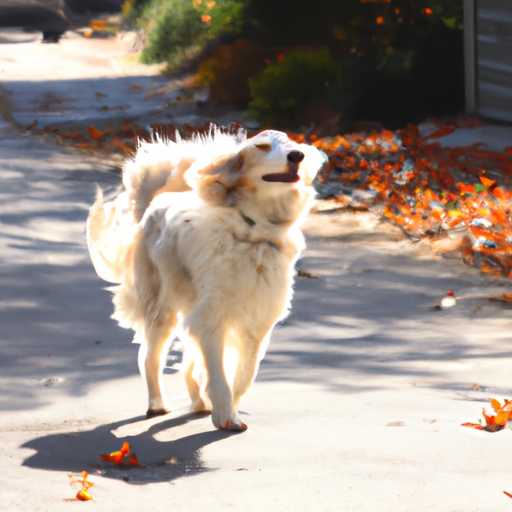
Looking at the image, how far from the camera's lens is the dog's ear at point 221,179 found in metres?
3.79

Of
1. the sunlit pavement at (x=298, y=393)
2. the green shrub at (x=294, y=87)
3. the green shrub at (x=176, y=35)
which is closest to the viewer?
the sunlit pavement at (x=298, y=393)

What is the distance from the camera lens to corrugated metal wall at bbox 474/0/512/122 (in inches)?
545

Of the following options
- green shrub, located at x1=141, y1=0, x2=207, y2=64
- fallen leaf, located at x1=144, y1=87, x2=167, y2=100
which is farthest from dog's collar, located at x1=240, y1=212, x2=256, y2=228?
green shrub, located at x1=141, y1=0, x2=207, y2=64

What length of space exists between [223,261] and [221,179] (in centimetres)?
38

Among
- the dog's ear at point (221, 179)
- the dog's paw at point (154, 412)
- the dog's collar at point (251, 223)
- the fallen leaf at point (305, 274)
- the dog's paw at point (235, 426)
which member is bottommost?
the fallen leaf at point (305, 274)

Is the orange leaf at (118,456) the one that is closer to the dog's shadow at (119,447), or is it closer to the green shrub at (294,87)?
the dog's shadow at (119,447)

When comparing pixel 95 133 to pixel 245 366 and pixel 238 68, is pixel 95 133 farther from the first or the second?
pixel 245 366

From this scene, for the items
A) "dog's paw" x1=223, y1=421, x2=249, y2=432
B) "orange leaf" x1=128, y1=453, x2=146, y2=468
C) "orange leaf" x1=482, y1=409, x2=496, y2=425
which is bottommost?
"dog's paw" x1=223, y1=421, x2=249, y2=432

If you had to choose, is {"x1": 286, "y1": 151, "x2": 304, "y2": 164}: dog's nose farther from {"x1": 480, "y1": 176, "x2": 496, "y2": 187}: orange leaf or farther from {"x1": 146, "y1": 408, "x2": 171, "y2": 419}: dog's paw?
{"x1": 480, "y1": 176, "x2": 496, "y2": 187}: orange leaf

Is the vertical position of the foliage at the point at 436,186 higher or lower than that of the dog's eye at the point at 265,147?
lower

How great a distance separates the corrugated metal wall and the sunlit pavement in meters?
6.40

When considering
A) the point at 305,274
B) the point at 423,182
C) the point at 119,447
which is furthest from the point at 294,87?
the point at 119,447

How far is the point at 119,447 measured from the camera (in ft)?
12.1

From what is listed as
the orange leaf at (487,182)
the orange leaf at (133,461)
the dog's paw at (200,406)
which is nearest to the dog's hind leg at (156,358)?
the dog's paw at (200,406)
